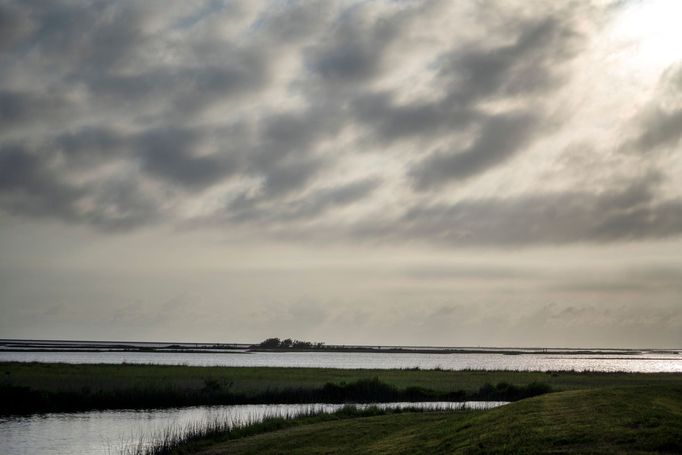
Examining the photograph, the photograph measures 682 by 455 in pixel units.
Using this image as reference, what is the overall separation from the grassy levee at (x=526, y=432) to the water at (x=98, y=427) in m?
6.93

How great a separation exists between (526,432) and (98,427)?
98.5 ft

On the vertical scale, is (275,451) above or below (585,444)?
below

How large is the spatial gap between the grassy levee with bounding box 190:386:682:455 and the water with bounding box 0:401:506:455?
6933mm

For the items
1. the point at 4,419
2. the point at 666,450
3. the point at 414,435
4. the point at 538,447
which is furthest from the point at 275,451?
the point at 4,419

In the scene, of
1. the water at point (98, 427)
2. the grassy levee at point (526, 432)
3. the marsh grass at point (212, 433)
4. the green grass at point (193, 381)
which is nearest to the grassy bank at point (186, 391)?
the green grass at point (193, 381)

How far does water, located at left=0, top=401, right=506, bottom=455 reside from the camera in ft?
109

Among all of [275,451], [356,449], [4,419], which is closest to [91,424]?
[4,419]

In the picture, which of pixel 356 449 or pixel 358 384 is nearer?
pixel 356 449

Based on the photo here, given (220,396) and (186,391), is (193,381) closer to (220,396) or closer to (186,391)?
(186,391)

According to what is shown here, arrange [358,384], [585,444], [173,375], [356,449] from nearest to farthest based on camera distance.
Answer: [585,444], [356,449], [358,384], [173,375]

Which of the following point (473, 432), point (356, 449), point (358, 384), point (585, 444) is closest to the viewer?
point (585, 444)

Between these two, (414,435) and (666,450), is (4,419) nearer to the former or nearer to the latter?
(414,435)

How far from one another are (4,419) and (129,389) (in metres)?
11.5

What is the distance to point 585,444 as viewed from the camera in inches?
709
